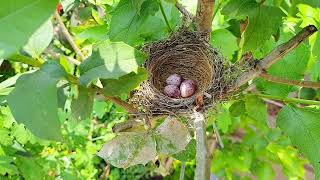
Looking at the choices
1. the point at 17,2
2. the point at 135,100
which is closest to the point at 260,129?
the point at 135,100

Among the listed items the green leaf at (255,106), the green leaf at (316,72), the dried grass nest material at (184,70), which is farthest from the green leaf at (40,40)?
the green leaf at (316,72)

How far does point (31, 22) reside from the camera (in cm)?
37

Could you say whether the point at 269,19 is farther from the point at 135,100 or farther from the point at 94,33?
the point at 94,33

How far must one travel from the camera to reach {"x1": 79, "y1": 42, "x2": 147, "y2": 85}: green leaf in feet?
1.61

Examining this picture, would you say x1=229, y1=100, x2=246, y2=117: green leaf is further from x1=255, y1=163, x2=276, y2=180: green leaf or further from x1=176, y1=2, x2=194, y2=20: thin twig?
x1=255, y1=163, x2=276, y2=180: green leaf

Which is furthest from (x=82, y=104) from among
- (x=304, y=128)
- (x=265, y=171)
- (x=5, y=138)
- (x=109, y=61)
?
(x=265, y=171)

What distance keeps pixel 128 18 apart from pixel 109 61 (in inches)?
7.2

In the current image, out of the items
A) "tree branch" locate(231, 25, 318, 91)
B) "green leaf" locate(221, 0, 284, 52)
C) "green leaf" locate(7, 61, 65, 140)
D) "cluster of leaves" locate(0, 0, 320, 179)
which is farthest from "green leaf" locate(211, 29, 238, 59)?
"green leaf" locate(7, 61, 65, 140)

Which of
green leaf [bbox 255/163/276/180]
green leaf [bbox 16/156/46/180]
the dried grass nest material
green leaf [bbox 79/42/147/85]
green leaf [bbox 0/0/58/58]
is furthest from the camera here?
green leaf [bbox 255/163/276/180]

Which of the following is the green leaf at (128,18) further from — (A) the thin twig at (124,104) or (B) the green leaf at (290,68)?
(B) the green leaf at (290,68)

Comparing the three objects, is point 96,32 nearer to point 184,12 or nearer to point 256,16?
point 184,12

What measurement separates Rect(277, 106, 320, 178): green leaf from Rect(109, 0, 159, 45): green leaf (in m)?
0.23

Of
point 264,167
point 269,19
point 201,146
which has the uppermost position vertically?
point 269,19

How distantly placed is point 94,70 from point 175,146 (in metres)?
0.21
